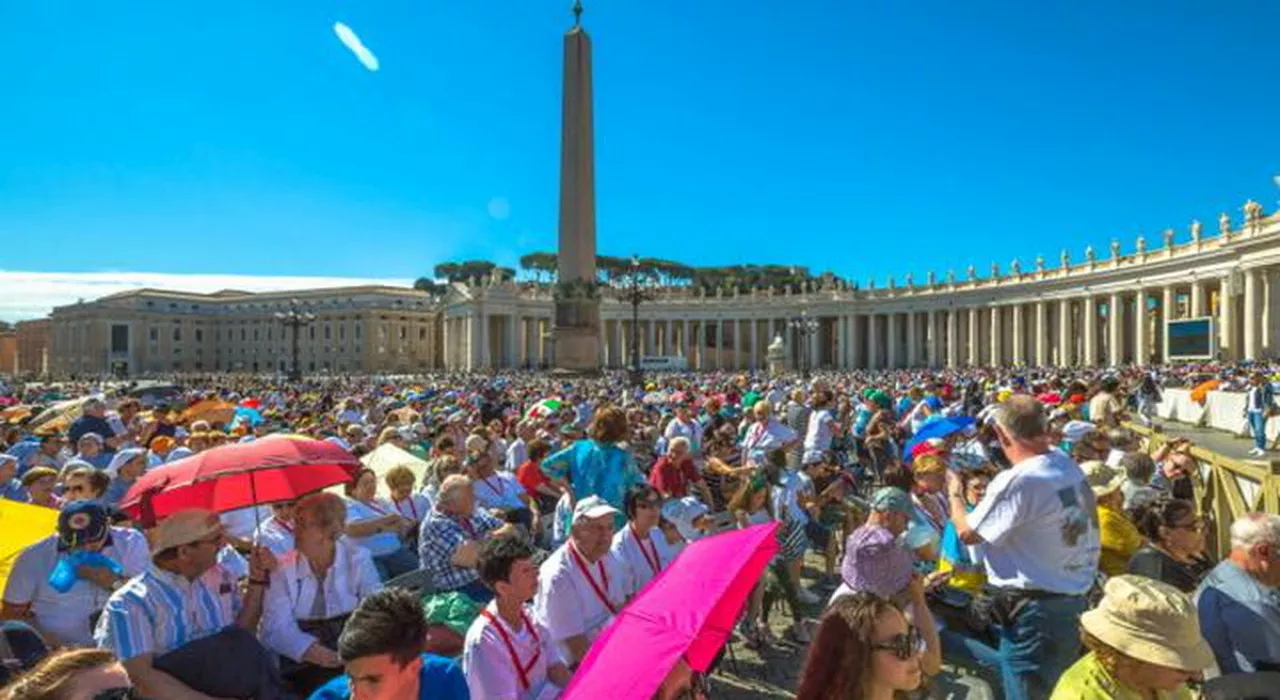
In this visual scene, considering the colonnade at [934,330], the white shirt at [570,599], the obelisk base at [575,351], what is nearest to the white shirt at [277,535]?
the white shirt at [570,599]

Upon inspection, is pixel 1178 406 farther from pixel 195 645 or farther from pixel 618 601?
pixel 195 645

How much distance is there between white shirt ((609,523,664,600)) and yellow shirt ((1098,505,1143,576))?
8.52 feet

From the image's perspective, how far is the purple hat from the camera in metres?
3.32

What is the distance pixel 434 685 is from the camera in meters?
2.82

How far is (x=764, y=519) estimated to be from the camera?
6691 mm

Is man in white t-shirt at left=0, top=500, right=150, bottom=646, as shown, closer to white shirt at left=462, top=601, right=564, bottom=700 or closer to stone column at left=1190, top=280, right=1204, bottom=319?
white shirt at left=462, top=601, right=564, bottom=700

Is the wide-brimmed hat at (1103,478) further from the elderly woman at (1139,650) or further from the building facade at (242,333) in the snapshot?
the building facade at (242,333)

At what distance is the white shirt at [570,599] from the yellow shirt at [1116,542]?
114 inches

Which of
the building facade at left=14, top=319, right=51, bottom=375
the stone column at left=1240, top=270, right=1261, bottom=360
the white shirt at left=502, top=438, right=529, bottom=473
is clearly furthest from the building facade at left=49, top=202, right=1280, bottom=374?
the white shirt at left=502, top=438, right=529, bottom=473

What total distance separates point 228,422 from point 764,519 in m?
13.4

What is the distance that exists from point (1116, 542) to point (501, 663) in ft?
12.2

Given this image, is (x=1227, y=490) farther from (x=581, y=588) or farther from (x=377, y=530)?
(x=377, y=530)

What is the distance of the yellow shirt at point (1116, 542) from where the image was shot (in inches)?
188

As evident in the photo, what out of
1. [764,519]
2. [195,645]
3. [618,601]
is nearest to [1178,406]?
[764,519]
